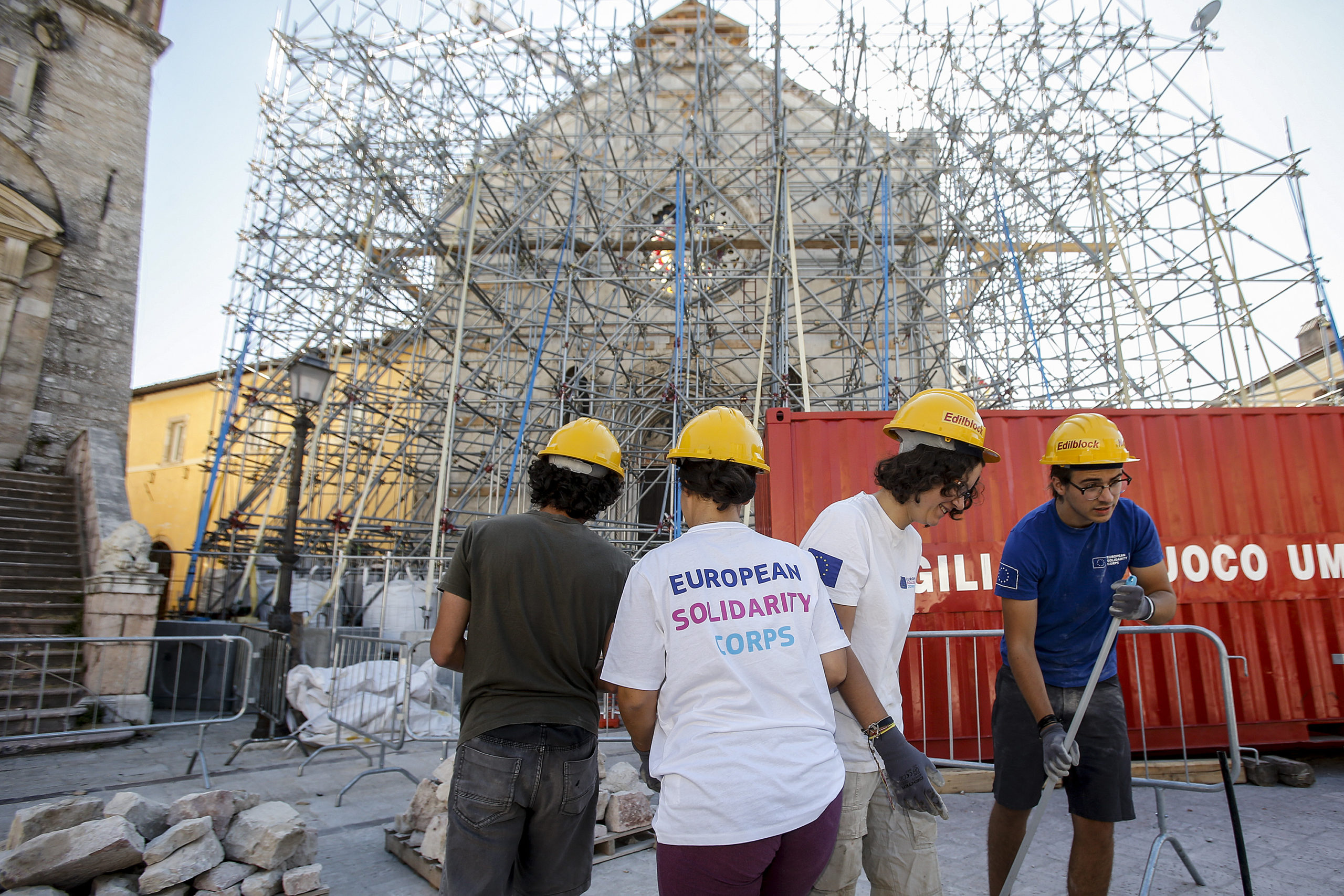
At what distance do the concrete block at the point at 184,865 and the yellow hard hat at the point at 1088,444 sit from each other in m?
4.16

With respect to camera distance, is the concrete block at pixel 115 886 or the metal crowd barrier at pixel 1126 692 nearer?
the concrete block at pixel 115 886

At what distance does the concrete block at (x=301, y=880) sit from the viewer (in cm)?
333

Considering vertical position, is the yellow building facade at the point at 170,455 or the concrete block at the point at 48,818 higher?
the yellow building facade at the point at 170,455

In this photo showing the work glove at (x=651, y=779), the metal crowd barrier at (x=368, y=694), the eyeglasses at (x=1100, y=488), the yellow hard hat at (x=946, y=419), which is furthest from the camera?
the metal crowd barrier at (x=368, y=694)

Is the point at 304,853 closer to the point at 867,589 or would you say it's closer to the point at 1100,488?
the point at 867,589

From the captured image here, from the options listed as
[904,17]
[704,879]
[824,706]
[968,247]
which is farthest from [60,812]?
[904,17]

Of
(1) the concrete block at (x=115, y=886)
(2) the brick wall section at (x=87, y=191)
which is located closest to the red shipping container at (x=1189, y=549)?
(1) the concrete block at (x=115, y=886)

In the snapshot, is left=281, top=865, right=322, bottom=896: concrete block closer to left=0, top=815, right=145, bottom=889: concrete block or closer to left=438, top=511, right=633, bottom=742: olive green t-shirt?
left=0, top=815, right=145, bottom=889: concrete block

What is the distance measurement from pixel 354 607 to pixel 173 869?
7969 millimetres

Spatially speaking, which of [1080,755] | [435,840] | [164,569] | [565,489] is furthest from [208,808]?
[164,569]

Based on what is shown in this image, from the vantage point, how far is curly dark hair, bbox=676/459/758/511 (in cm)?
197

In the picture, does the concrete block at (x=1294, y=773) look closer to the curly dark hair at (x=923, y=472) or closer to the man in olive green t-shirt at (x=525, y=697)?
the curly dark hair at (x=923, y=472)

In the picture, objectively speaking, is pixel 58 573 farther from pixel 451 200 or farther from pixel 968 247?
pixel 968 247

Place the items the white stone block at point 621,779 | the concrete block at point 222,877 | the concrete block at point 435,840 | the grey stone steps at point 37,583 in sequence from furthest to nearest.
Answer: the grey stone steps at point 37,583, the white stone block at point 621,779, the concrete block at point 435,840, the concrete block at point 222,877
